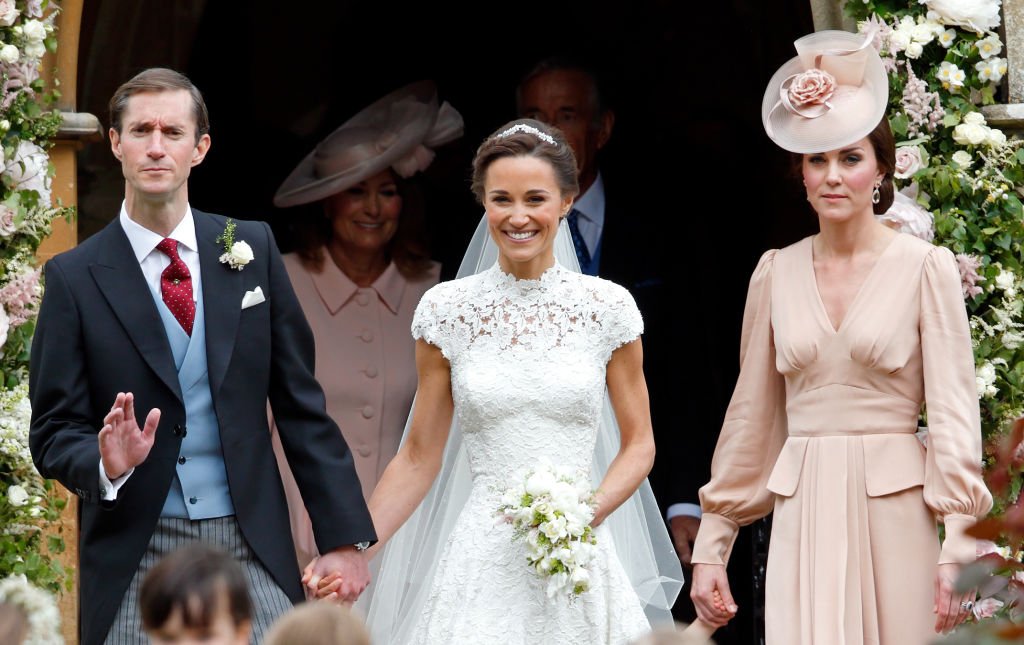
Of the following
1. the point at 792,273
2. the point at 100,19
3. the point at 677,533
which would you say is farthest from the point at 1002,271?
the point at 100,19

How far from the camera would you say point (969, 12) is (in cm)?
600

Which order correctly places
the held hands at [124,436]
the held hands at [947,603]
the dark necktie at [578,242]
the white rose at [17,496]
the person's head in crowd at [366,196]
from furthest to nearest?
1. the person's head in crowd at [366,196]
2. the dark necktie at [578,242]
3. the white rose at [17,496]
4. the held hands at [947,603]
5. the held hands at [124,436]

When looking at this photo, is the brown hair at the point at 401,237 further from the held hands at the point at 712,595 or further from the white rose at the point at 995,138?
the held hands at the point at 712,595

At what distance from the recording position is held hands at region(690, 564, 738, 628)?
207 inches

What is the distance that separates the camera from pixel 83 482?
14.4 feet

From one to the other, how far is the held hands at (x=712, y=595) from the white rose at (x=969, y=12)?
1.99 meters

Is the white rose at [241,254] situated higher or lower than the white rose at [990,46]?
lower

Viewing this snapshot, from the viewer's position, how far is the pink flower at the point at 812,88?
5371mm

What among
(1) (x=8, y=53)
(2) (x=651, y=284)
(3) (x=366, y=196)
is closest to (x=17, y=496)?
(1) (x=8, y=53)

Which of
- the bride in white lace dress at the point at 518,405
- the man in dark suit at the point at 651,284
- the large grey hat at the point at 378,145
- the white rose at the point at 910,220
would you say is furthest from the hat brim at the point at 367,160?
the white rose at the point at 910,220

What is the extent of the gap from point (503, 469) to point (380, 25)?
470 centimetres

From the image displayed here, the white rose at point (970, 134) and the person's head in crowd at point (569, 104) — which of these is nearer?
the white rose at point (970, 134)

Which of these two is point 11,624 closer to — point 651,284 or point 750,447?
point 750,447

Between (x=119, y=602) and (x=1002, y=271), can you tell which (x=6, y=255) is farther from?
(x=1002, y=271)
